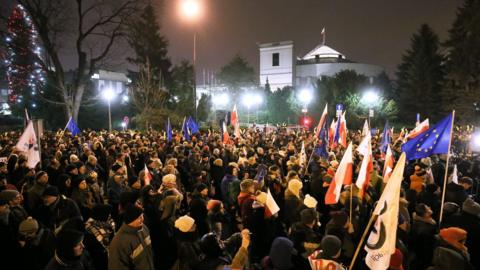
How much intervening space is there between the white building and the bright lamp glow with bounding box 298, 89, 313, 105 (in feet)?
58.5

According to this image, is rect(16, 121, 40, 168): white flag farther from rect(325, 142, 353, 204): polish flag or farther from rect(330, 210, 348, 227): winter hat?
rect(330, 210, 348, 227): winter hat

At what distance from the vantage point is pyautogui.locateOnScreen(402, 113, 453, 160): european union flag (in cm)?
623

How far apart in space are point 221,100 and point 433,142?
6336cm

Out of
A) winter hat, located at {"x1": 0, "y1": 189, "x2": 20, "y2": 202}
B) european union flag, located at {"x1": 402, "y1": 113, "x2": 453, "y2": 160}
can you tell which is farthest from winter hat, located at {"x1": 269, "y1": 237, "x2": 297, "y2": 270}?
winter hat, located at {"x1": 0, "y1": 189, "x2": 20, "y2": 202}

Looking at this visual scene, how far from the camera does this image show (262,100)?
2419 inches

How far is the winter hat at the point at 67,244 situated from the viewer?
3582mm

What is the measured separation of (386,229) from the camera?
3.79 m

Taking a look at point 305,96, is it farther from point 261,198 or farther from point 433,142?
point 261,198

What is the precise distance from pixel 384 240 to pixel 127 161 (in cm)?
884

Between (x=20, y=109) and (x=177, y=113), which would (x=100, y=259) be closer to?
(x=177, y=113)

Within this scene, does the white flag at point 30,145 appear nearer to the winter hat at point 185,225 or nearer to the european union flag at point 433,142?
the winter hat at point 185,225

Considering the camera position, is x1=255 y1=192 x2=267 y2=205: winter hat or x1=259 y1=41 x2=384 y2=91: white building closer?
x1=255 y1=192 x2=267 y2=205: winter hat

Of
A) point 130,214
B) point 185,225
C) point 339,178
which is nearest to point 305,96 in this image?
point 339,178

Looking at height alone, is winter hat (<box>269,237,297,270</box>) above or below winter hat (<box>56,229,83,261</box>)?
below
